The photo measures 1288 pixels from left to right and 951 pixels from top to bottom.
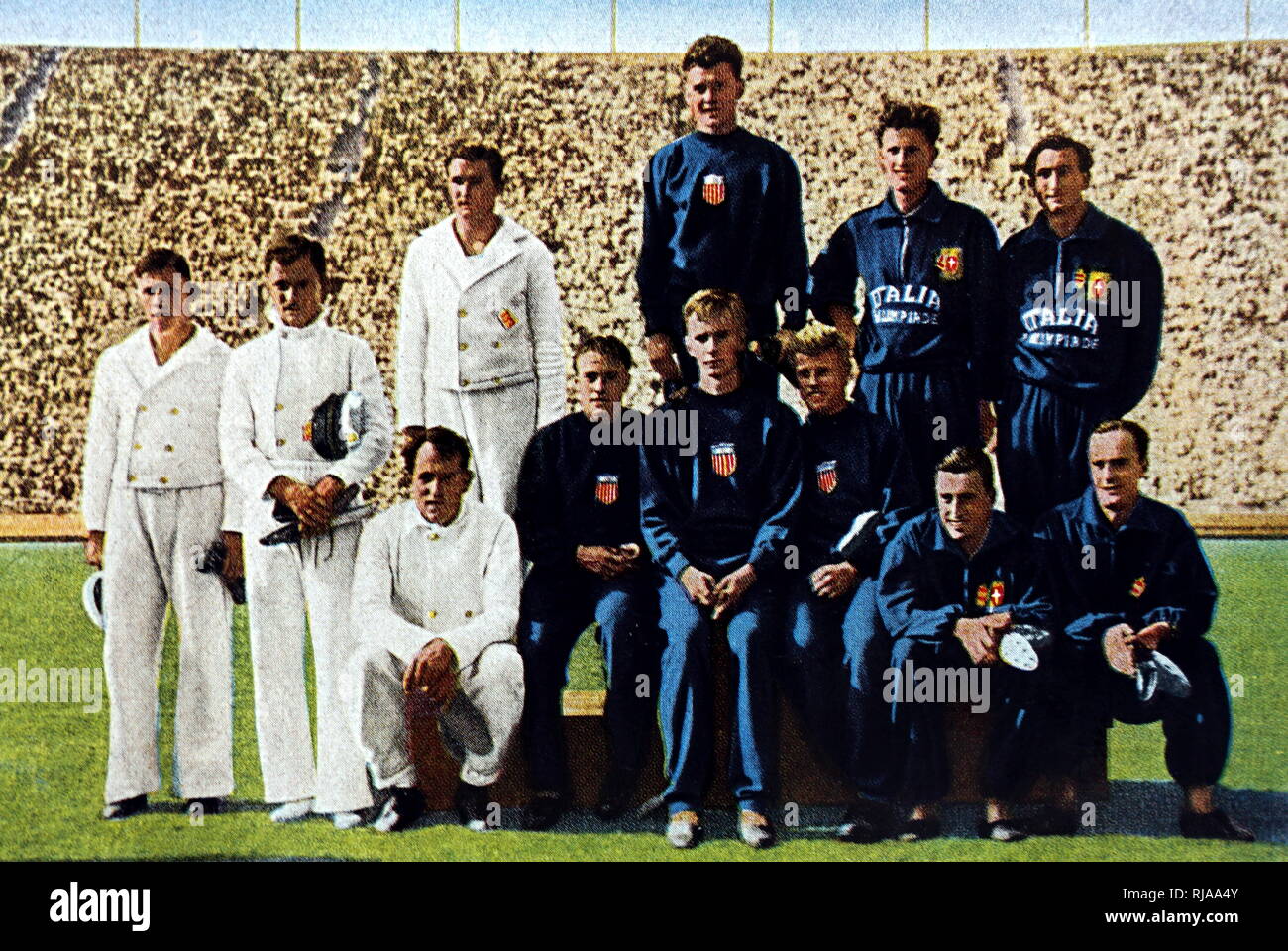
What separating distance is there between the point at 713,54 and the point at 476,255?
119 centimetres

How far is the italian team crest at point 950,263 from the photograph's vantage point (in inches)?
214

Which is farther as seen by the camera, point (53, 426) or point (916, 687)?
point (53, 426)

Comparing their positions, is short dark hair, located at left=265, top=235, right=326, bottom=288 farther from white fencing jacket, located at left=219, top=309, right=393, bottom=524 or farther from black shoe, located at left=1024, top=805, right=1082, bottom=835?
black shoe, located at left=1024, top=805, right=1082, bottom=835

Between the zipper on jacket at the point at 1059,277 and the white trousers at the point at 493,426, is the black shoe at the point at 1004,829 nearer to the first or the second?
the zipper on jacket at the point at 1059,277

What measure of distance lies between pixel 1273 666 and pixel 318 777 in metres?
3.66

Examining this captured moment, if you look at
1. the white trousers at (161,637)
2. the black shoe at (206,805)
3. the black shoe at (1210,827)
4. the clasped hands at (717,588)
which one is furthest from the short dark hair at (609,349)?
the black shoe at (1210,827)

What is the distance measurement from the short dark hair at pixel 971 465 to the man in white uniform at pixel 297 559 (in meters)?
2.10

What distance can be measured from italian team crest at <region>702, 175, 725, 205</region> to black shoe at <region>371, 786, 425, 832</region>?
96.3 inches

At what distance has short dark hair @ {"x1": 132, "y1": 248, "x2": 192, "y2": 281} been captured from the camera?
5.55m

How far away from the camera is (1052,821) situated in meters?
5.31
